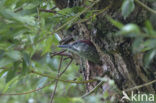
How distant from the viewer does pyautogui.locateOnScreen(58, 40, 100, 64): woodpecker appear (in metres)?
0.86

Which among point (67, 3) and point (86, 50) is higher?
point (67, 3)

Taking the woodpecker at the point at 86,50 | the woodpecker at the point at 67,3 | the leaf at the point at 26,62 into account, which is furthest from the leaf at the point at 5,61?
the woodpecker at the point at 67,3

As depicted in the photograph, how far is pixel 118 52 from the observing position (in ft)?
2.68

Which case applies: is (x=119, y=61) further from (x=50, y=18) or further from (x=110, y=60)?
(x=50, y=18)

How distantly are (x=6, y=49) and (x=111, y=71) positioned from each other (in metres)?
0.37

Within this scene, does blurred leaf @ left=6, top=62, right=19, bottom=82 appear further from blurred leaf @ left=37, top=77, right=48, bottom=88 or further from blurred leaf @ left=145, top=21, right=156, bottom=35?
blurred leaf @ left=145, top=21, right=156, bottom=35

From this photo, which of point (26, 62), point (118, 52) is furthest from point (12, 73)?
point (118, 52)

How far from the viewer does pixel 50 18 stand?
2.66 feet

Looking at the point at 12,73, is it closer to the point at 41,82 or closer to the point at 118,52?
the point at 41,82

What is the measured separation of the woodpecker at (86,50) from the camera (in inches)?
33.7

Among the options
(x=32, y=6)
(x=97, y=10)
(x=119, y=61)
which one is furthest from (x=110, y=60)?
(x=32, y=6)

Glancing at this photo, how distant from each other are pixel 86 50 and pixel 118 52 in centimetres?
11

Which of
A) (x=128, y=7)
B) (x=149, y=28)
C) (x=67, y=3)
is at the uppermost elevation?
(x=67, y=3)

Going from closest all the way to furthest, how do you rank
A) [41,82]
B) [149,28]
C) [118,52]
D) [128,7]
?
[149,28] < [128,7] < [118,52] < [41,82]
